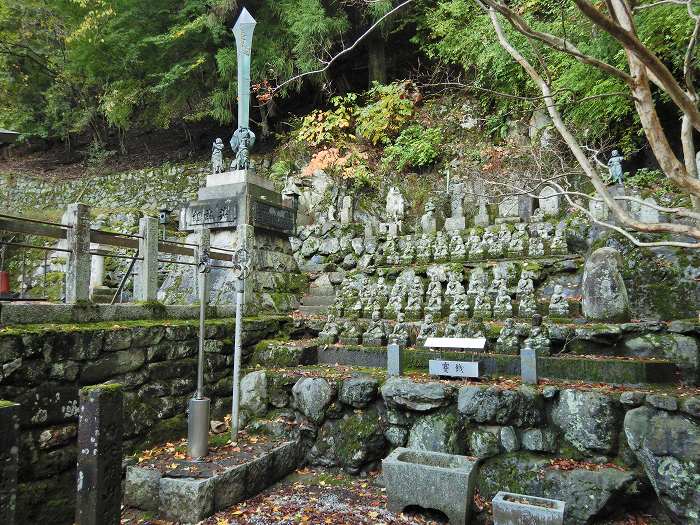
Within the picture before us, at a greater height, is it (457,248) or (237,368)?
(457,248)

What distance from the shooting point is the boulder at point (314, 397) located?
16.3 ft

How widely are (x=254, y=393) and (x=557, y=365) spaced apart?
11.9ft

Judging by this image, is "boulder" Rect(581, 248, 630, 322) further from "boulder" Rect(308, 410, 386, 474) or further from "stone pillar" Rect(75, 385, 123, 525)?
"stone pillar" Rect(75, 385, 123, 525)

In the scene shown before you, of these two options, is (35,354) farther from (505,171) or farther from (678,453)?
(505,171)

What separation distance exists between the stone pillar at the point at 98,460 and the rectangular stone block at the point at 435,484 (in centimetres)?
220

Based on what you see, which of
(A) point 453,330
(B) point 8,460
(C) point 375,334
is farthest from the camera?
(C) point 375,334

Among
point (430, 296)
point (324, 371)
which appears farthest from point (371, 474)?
point (430, 296)

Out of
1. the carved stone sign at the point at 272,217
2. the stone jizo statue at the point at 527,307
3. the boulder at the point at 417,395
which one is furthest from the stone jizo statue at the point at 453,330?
the carved stone sign at the point at 272,217

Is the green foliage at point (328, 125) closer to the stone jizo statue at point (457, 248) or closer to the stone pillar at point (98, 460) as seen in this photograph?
the stone jizo statue at point (457, 248)

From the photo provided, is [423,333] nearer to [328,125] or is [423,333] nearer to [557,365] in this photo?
[557,365]

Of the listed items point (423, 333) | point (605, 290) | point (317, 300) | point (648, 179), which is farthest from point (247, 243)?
point (648, 179)

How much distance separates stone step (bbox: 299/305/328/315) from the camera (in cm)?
776

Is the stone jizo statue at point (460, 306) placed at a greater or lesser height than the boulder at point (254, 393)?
greater

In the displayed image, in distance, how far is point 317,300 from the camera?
8172 millimetres
